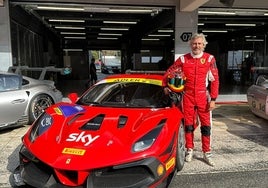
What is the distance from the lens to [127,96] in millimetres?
4941

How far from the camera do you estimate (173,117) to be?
4355mm

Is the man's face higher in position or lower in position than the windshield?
higher

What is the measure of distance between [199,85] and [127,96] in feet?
3.39

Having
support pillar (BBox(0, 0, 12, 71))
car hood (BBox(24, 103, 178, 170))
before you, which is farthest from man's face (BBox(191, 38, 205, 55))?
support pillar (BBox(0, 0, 12, 71))

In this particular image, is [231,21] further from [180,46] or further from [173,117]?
[173,117]

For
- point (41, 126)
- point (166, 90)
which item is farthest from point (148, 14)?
point (41, 126)

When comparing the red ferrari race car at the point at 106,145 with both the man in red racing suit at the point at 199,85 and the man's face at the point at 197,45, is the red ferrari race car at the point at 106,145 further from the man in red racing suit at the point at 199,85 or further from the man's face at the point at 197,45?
the man's face at the point at 197,45

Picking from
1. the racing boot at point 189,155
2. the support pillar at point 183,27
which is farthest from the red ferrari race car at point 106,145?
the support pillar at point 183,27

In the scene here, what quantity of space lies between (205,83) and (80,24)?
14994 millimetres

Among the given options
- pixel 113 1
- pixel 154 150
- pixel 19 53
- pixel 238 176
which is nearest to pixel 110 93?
pixel 154 150

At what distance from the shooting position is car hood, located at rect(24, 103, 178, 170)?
3447 millimetres

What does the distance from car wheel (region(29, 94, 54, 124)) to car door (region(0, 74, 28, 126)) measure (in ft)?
0.83

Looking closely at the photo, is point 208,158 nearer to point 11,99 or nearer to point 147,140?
point 147,140

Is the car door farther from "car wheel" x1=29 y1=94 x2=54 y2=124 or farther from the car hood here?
the car hood
